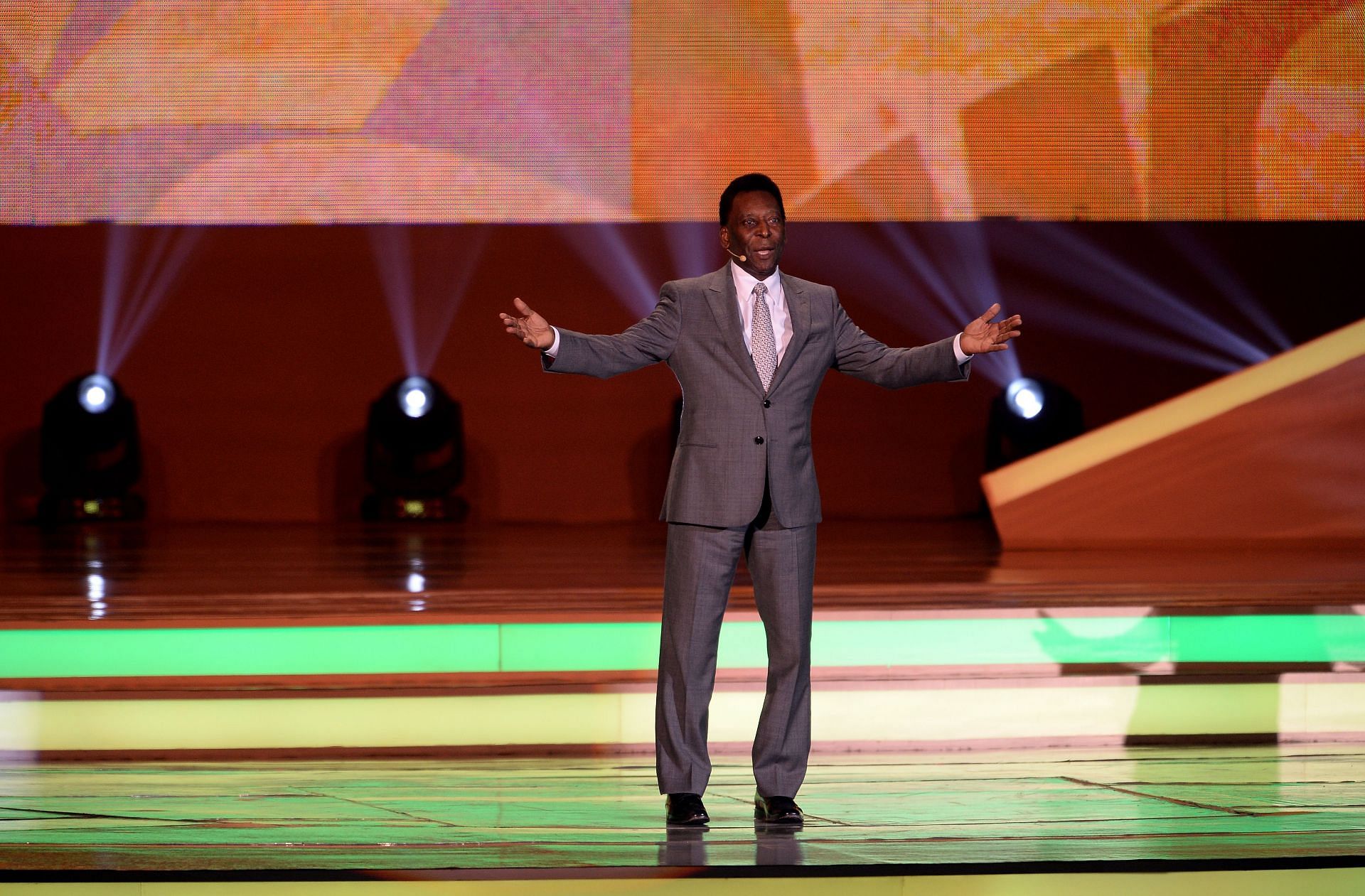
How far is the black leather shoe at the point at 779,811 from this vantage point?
2264mm

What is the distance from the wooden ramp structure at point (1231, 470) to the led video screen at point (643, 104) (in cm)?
192

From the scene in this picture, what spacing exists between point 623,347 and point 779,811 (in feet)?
2.60

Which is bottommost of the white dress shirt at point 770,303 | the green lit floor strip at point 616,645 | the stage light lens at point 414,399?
the green lit floor strip at point 616,645

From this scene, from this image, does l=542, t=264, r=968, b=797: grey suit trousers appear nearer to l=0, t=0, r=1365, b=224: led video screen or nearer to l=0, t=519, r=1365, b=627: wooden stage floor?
l=0, t=519, r=1365, b=627: wooden stage floor

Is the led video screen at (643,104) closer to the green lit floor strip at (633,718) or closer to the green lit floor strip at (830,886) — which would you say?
the green lit floor strip at (633,718)

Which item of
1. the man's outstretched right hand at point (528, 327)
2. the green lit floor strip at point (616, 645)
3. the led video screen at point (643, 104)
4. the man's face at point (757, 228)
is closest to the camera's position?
the man's outstretched right hand at point (528, 327)

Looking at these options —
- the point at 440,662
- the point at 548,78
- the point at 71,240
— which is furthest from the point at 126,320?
the point at 440,662

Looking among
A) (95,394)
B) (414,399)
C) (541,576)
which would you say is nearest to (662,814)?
(541,576)

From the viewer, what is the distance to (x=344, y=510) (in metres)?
6.66

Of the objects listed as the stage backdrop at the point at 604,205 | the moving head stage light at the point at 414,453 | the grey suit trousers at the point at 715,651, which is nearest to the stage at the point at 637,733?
the grey suit trousers at the point at 715,651

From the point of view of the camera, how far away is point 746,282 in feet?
7.79

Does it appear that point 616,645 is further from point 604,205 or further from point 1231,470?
point 604,205

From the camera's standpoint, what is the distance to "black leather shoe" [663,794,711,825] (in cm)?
226

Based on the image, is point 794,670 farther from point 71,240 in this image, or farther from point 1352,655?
point 71,240
